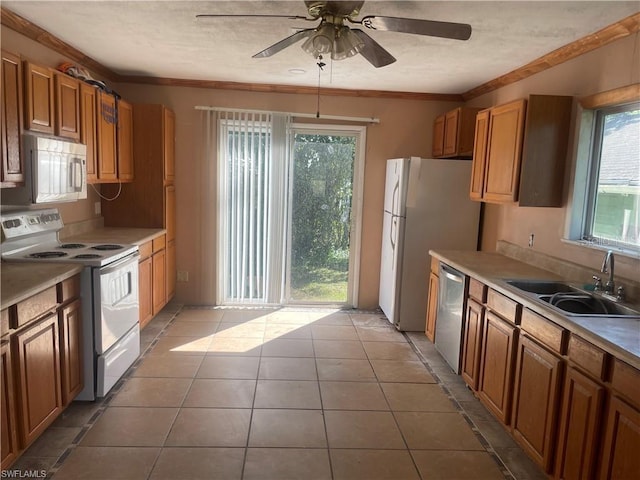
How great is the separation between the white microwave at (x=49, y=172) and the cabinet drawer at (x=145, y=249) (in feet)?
2.34

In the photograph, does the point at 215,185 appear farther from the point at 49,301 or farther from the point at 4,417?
the point at 4,417

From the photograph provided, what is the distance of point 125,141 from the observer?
4062mm

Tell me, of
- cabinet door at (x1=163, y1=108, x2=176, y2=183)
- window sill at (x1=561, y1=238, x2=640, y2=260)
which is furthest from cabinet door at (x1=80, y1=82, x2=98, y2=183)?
Answer: window sill at (x1=561, y1=238, x2=640, y2=260)

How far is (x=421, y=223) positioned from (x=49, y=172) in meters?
2.96

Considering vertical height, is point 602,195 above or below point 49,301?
above

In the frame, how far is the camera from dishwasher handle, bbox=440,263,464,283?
320cm

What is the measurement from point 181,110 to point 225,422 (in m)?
3.20

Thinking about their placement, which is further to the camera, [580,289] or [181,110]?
[181,110]

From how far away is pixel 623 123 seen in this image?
2686 millimetres

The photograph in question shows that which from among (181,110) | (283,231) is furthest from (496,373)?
(181,110)

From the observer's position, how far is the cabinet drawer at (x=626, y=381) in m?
1.58

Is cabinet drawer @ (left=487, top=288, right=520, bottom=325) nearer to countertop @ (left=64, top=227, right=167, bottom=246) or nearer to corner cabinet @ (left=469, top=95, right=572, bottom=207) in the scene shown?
corner cabinet @ (left=469, top=95, right=572, bottom=207)

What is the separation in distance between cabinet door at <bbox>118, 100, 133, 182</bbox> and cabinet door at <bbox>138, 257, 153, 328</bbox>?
31.4 inches

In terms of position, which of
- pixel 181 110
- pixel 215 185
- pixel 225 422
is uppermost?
pixel 181 110
